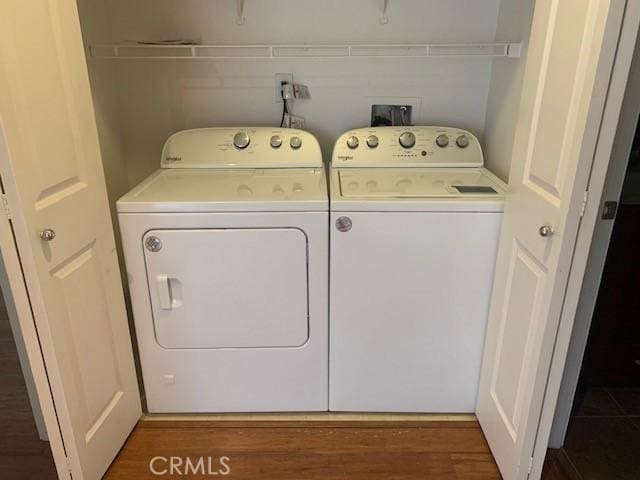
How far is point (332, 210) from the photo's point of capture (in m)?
1.64

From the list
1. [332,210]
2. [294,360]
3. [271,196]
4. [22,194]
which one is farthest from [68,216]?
[294,360]

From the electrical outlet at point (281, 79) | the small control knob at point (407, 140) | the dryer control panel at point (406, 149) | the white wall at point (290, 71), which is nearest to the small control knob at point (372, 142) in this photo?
the dryer control panel at point (406, 149)

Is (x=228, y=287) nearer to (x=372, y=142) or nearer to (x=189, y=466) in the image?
(x=189, y=466)

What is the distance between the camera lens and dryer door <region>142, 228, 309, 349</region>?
5.52 ft

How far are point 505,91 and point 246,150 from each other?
3.79 ft

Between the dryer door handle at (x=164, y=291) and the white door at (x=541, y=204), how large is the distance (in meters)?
1.18

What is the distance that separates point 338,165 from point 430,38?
72cm

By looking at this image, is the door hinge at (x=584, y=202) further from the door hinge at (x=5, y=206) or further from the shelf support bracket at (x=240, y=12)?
the shelf support bracket at (x=240, y=12)

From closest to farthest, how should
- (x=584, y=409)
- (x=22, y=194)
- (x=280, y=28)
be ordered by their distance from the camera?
(x=22, y=194) < (x=584, y=409) < (x=280, y=28)

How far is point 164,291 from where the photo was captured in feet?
5.69

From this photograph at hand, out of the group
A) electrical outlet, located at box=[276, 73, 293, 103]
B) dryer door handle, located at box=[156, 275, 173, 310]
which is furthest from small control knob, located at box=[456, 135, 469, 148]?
dryer door handle, located at box=[156, 275, 173, 310]

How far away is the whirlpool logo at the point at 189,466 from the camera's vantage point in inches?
67.3

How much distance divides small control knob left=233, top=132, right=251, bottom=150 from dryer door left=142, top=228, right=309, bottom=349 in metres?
0.60

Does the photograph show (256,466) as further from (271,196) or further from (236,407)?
(271,196)
